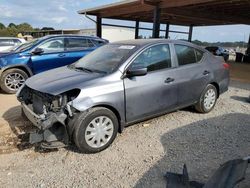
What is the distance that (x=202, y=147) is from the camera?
411 centimetres

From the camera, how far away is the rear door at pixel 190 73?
494 centimetres

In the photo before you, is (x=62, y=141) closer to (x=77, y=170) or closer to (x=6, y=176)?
(x=77, y=170)

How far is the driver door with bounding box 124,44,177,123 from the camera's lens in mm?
4192

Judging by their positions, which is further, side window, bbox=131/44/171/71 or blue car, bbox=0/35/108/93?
blue car, bbox=0/35/108/93

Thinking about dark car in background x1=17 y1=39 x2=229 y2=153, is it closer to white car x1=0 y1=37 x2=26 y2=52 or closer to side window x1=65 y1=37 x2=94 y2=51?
side window x1=65 y1=37 x2=94 y2=51

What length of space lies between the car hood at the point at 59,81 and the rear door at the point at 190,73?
170 centimetres

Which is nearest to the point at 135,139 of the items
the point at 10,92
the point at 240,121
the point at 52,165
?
the point at 52,165

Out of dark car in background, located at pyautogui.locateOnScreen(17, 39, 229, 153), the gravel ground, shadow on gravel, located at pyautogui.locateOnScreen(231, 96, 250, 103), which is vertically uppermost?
dark car in background, located at pyautogui.locateOnScreen(17, 39, 229, 153)

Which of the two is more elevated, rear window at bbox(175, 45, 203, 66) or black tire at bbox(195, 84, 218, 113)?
rear window at bbox(175, 45, 203, 66)

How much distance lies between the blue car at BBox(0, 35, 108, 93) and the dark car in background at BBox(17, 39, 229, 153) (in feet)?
10.3

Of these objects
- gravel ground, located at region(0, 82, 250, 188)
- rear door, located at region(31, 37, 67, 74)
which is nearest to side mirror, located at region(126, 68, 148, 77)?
gravel ground, located at region(0, 82, 250, 188)

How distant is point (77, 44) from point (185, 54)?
14.6ft

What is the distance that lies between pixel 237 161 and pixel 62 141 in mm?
2305

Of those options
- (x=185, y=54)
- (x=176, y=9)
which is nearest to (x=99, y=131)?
(x=185, y=54)
